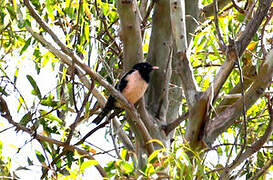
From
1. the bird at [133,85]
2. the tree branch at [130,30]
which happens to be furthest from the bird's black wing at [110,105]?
the tree branch at [130,30]

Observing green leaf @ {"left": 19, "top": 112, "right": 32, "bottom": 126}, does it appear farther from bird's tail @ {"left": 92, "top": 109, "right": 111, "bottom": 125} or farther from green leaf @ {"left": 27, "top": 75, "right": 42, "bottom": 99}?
bird's tail @ {"left": 92, "top": 109, "right": 111, "bottom": 125}

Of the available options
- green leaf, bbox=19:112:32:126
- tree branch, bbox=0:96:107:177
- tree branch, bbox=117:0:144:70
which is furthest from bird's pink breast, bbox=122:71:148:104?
green leaf, bbox=19:112:32:126

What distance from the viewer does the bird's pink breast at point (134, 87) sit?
3.66m

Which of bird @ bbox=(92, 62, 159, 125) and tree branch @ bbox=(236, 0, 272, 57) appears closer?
tree branch @ bbox=(236, 0, 272, 57)

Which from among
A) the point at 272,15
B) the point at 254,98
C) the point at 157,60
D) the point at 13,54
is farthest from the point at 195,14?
the point at 13,54

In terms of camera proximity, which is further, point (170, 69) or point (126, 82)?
point (126, 82)

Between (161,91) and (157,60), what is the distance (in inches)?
8.7

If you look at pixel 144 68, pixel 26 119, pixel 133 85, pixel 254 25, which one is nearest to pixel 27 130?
pixel 26 119

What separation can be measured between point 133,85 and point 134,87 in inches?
4.4

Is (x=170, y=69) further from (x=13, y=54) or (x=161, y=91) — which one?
(x=13, y=54)

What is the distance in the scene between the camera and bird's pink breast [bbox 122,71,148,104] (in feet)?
12.0

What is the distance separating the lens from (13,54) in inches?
157

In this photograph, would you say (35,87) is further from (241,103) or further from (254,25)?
(254,25)

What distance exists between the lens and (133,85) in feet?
13.1
